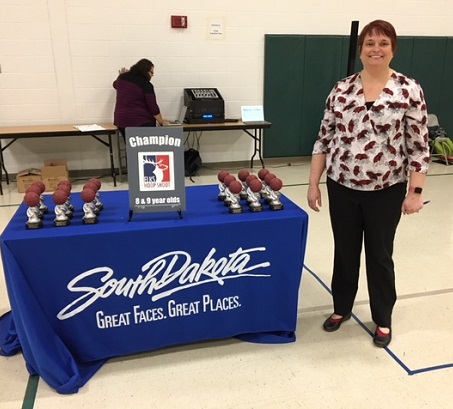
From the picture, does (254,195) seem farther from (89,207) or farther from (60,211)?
(60,211)

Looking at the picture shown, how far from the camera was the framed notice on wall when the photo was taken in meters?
1.83

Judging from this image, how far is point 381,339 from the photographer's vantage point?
2.14 m

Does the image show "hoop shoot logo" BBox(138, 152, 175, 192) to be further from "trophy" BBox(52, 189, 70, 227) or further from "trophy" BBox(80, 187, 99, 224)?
"trophy" BBox(52, 189, 70, 227)

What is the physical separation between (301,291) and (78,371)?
4.48 feet

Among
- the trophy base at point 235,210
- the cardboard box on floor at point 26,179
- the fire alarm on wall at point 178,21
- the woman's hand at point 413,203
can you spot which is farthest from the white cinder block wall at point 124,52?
the woman's hand at point 413,203

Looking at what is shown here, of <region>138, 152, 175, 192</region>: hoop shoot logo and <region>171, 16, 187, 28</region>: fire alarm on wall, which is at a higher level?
<region>171, 16, 187, 28</region>: fire alarm on wall

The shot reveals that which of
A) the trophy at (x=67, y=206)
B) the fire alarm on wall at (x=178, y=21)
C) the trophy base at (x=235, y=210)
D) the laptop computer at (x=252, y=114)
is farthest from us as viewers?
the laptop computer at (x=252, y=114)

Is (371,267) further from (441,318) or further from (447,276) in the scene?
(447,276)

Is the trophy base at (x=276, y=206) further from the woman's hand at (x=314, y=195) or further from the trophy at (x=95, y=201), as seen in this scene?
the trophy at (x=95, y=201)

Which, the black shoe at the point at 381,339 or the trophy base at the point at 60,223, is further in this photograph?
the black shoe at the point at 381,339

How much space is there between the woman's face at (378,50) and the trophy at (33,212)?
4.89 feet

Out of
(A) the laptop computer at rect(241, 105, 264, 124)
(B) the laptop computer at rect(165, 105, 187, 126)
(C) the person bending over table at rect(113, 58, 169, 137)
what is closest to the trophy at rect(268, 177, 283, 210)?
(C) the person bending over table at rect(113, 58, 169, 137)

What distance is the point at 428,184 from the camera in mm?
5137

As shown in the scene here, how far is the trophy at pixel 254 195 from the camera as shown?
1987 mm
